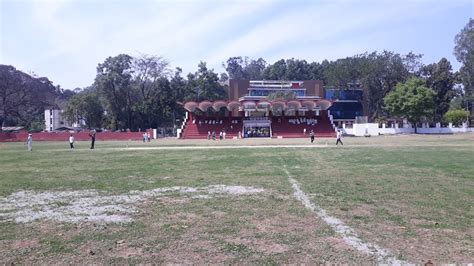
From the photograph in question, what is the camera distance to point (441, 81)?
86.1m

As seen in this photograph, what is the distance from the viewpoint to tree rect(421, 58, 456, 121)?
85938mm

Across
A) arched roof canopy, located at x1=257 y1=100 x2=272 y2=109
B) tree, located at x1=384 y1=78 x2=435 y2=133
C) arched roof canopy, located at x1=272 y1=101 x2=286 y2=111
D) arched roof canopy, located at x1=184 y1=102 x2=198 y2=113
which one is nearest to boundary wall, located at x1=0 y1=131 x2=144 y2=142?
arched roof canopy, located at x1=184 y1=102 x2=198 y2=113

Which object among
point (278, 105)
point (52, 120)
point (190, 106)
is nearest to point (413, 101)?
point (278, 105)

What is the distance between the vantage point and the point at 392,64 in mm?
89188

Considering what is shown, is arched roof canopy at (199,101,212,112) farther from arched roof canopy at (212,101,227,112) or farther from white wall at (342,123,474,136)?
white wall at (342,123,474,136)

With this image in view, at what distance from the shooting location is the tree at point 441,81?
85938 millimetres

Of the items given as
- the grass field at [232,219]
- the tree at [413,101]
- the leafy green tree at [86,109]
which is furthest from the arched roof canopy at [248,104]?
the grass field at [232,219]

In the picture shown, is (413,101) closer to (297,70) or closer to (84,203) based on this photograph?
(297,70)

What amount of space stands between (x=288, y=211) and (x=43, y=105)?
98430mm

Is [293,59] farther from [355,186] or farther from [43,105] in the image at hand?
[355,186]

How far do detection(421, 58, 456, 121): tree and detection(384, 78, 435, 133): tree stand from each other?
36.9 ft

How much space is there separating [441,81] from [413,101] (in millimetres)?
17433

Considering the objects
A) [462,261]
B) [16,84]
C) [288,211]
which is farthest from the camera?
[16,84]

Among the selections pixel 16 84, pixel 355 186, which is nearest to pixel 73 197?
pixel 355 186
